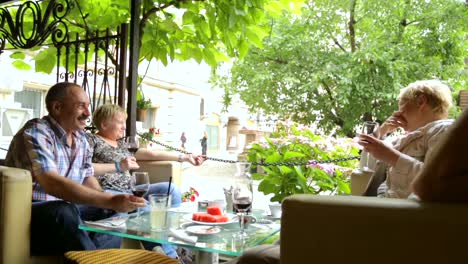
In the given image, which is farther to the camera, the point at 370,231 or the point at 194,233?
the point at 194,233

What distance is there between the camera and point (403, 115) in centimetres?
188

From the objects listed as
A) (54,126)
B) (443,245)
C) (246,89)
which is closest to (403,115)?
(443,245)

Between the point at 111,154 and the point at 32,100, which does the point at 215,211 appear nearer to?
the point at 111,154

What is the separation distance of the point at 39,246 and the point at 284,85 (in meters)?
7.19

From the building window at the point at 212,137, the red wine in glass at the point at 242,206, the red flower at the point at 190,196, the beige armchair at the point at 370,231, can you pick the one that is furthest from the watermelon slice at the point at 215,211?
the building window at the point at 212,137

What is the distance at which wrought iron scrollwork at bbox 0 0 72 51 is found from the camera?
3138 millimetres

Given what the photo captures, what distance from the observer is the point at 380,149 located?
167 cm

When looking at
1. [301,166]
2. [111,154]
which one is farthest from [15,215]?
[301,166]

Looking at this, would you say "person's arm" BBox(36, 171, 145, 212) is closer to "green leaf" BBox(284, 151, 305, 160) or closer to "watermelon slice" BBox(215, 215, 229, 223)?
"watermelon slice" BBox(215, 215, 229, 223)

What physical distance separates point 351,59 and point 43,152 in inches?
261

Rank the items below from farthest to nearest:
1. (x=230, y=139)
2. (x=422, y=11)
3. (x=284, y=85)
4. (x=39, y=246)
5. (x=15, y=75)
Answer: (x=230, y=139), (x=284, y=85), (x=422, y=11), (x=15, y=75), (x=39, y=246)

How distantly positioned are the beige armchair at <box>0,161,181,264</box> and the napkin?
0.54 m

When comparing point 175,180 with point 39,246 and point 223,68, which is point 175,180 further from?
point 223,68

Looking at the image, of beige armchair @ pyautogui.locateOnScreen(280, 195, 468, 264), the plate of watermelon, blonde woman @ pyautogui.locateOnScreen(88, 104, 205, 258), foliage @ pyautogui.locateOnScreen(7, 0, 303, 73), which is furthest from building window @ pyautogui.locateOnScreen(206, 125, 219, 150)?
beige armchair @ pyautogui.locateOnScreen(280, 195, 468, 264)
